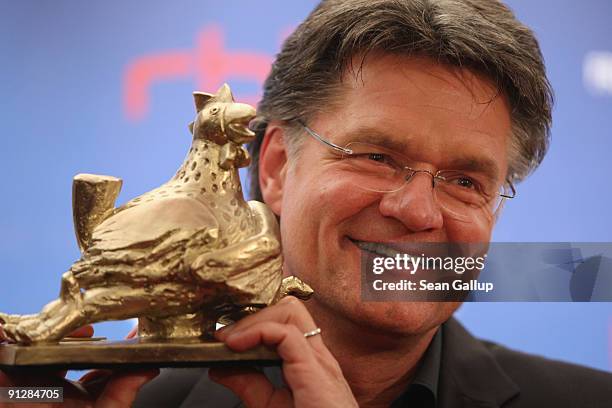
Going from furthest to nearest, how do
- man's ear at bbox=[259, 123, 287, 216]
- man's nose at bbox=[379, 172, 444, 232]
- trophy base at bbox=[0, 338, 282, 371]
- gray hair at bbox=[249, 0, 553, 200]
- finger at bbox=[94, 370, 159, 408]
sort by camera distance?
man's ear at bbox=[259, 123, 287, 216] < gray hair at bbox=[249, 0, 553, 200] < man's nose at bbox=[379, 172, 444, 232] < finger at bbox=[94, 370, 159, 408] < trophy base at bbox=[0, 338, 282, 371]

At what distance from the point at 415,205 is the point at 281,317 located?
333 millimetres

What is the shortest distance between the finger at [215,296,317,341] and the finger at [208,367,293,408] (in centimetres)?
9

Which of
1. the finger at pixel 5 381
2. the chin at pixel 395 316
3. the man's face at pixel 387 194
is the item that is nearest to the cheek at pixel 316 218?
the man's face at pixel 387 194

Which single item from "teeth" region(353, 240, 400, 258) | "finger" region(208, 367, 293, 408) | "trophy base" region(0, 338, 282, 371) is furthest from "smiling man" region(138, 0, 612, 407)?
"trophy base" region(0, 338, 282, 371)

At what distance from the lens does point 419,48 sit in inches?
51.3

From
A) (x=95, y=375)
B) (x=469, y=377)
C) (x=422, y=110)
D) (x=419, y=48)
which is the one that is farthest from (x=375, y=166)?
(x=95, y=375)

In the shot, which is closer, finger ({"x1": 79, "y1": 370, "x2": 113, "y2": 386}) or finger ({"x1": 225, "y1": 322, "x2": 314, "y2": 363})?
finger ({"x1": 225, "y1": 322, "x2": 314, "y2": 363})

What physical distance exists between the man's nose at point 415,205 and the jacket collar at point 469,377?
1.17 feet

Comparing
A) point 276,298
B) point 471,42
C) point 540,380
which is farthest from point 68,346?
point 540,380

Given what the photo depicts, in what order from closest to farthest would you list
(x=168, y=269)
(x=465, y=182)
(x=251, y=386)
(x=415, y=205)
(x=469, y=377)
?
1. (x=168, y=269)
2. (x=251, y=386)
3. (x=415, y=205)
4. (x=465, y=182)
5. (x=469, y=377)

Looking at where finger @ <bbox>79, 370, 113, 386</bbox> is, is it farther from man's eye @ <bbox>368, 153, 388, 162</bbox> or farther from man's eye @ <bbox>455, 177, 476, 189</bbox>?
man's eye @ <bbox>455, 177, 476, 189</bbox>

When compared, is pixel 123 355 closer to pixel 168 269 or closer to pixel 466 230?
pixel 168 269

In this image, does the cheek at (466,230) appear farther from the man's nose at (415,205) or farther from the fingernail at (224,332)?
the fingernail at (224,332)

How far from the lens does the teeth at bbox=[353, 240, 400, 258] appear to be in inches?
47.7
